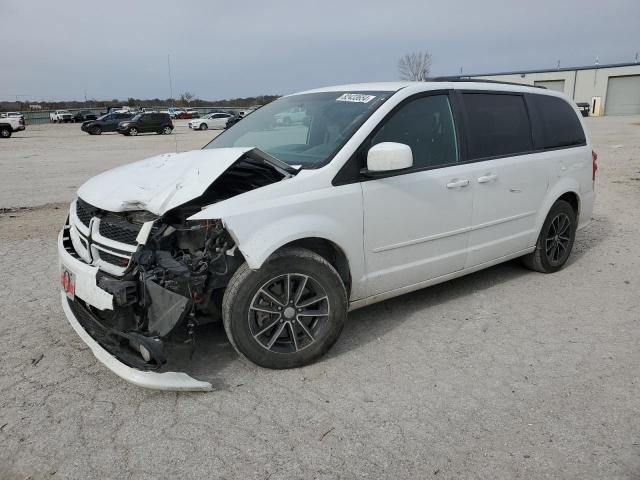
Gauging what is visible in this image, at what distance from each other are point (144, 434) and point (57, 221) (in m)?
5.89

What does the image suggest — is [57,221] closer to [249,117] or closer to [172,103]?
[249,117]

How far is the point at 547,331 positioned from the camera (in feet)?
13.2

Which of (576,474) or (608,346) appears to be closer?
(576,474)

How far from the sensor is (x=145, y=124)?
35.6 meters

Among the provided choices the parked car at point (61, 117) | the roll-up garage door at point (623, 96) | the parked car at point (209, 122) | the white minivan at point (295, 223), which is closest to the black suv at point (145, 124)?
the parked car at point (209, 122)

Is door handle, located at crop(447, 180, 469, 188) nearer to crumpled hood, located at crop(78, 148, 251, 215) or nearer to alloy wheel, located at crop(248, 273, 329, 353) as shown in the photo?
alloy wheel, located at crop(248, 273, 329, 353)

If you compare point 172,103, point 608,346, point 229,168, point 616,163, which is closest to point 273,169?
point 229,168

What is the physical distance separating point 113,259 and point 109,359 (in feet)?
1.95

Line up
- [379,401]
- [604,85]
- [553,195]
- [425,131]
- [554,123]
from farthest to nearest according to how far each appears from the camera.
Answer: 1. [604,85]
2. [554,123]
3. [553,195]
4. [425,131]
5. [379,401]

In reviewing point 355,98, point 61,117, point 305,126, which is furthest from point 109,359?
point 61,117

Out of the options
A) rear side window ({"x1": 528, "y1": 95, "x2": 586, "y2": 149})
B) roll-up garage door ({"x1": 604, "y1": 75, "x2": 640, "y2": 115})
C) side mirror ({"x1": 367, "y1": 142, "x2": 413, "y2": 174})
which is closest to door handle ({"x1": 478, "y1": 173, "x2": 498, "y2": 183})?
rear side window ({"x1": 528, "y1": 95, "x2": 586, "y2": 149})

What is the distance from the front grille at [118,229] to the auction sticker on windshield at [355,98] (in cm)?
190

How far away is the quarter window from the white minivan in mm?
12

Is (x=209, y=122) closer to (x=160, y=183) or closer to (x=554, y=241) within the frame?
(x=554, y=241)
